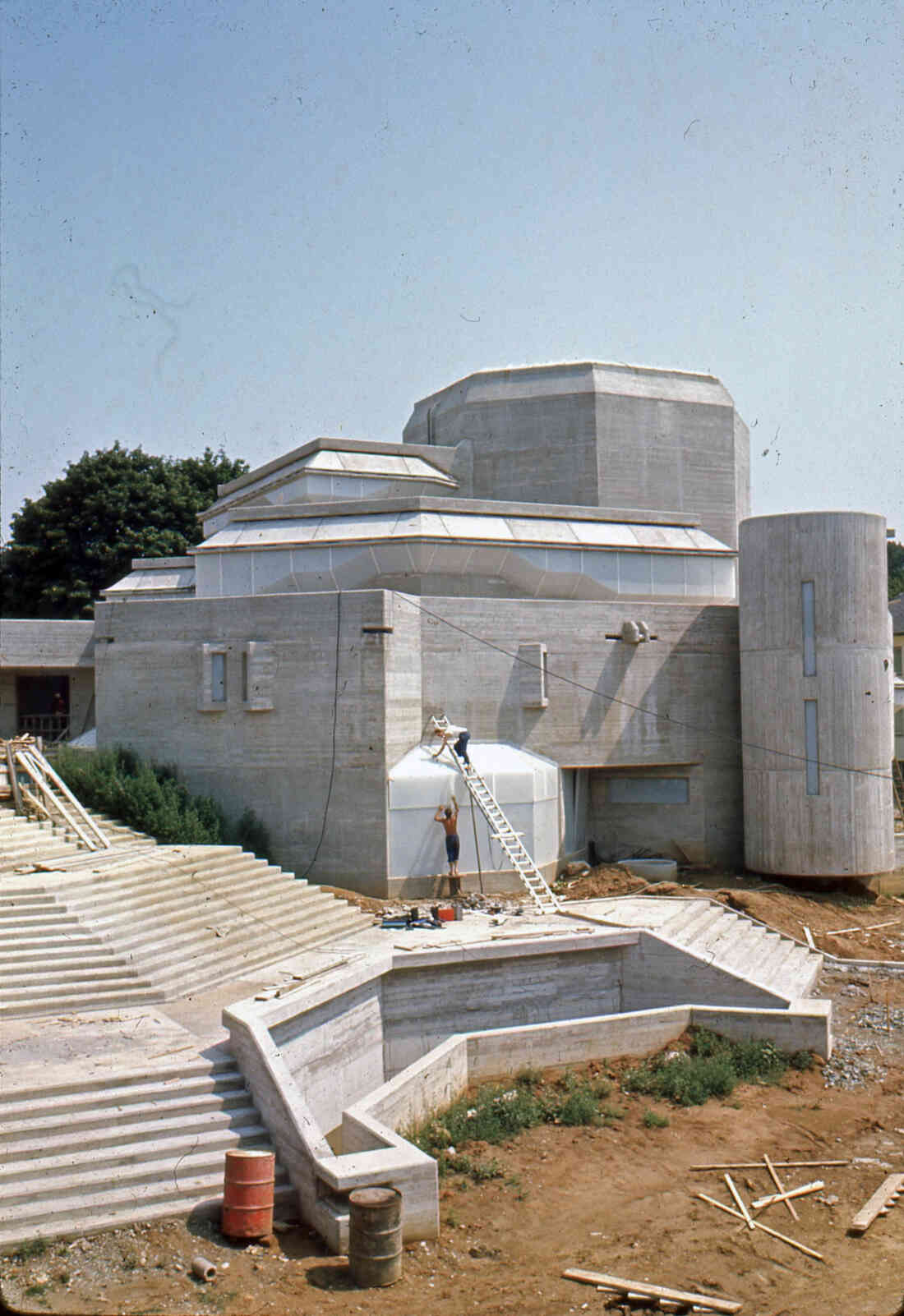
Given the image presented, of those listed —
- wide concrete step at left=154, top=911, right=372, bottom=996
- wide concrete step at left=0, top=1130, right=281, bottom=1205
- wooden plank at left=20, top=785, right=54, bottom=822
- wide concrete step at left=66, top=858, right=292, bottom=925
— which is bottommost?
wide concrete step at left=0, top=1130, right=281, bottom=1205

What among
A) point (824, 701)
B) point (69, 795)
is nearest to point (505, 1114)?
point (69, 795)

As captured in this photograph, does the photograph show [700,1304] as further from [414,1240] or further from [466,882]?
[466,882]

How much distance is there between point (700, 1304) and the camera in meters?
9.61

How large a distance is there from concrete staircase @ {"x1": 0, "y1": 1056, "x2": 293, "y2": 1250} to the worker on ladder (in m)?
10.8

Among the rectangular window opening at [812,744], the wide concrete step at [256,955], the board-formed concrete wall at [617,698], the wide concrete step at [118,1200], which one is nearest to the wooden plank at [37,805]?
the wide concrete step at [256,955]

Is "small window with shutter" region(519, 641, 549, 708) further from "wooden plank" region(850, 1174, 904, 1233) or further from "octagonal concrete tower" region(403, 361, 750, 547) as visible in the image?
"wooden plank" region(850, 1174, 904, 1233)

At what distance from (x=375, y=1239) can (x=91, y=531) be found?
3763 cm

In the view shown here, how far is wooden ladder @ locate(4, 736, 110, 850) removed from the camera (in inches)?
787

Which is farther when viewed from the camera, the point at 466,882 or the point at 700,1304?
the point at 466,882

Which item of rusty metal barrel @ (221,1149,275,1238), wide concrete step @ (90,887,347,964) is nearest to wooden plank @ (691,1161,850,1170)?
rusty metal barrel @ (221,1149,275,1238)

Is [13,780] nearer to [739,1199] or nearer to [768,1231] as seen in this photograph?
[739,1199]

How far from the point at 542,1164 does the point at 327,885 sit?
9.26 m

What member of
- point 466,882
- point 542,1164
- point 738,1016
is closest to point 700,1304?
point 542,1164

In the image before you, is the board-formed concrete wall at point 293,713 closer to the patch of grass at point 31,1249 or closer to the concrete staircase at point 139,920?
the concrete staircase at point 139,920
